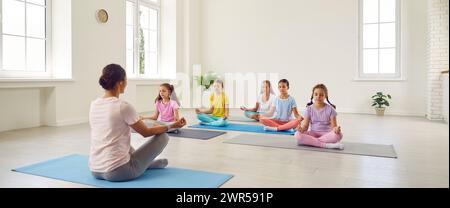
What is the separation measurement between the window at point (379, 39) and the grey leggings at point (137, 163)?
6256 millimetres

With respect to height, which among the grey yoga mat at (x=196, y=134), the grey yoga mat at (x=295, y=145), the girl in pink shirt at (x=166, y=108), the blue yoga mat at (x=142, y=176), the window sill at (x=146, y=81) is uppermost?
the window sill at (x=146, y=81)

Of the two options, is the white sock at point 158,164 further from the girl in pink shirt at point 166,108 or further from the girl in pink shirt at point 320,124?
the girl in pink shirt at point 166,108

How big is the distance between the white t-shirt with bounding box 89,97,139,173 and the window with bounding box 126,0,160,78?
5.46 metres

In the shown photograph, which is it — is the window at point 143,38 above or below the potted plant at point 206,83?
above

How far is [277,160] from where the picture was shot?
3.22 m

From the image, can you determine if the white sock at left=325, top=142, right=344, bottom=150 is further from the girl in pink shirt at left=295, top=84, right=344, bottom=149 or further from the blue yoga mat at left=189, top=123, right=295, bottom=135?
the blue yoga mat at left=189, top=123, right=295, bottom=135

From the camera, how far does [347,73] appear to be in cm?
784

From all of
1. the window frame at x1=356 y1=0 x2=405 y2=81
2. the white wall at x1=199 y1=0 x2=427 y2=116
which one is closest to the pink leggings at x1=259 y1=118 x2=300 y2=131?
the white wall at x1=199 y1=0 x2=427 y2=116

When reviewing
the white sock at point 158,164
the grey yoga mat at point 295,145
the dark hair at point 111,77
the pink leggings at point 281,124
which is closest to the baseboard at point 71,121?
the grey yoga mat at point 295,145

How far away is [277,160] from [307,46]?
5.48 m

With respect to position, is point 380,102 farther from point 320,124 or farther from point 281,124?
point 320,124

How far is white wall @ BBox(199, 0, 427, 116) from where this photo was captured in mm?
7262

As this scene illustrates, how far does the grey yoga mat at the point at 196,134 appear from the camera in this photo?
4.49 metres
